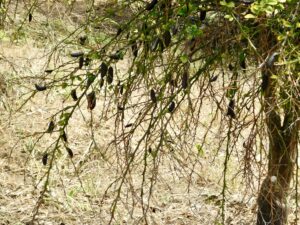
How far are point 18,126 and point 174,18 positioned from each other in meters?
3.59

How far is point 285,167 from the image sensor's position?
12.0 feet

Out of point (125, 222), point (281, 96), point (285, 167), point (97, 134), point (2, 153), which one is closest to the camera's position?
point (281, 96)

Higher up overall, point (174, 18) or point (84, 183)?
point (174, 18)

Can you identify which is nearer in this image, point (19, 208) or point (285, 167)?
point (285, 167)

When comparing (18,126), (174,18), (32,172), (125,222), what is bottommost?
(125,222)

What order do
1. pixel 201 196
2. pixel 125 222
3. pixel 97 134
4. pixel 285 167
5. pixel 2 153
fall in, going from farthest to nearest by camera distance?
pixel 97 134 < pixel 2 153 < pixel 201 196 < pixel 125 222 < pixel 285 167

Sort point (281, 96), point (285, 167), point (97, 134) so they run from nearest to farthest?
point (281, 96)
point (285, 167)
point (97, 134)

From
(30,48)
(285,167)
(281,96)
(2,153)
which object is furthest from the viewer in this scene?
(30,48)

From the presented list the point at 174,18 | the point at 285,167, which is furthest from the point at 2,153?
the point at 174,18

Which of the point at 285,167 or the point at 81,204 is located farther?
the point at 81,204

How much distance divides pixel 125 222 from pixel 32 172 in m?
1.01

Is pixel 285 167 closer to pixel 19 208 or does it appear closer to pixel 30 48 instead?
pixel 19 208

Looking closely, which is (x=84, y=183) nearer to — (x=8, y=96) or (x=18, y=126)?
(x=18, y=126)

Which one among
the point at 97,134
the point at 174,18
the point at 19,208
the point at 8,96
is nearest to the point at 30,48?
the point at 8,96
